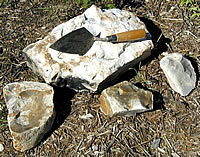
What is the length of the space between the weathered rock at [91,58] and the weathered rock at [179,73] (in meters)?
0.23

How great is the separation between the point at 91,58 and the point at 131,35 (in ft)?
1.42

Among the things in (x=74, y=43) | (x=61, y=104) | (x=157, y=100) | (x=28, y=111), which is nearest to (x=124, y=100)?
(x=157, y=100)

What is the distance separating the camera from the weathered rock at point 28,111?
2.51 meters

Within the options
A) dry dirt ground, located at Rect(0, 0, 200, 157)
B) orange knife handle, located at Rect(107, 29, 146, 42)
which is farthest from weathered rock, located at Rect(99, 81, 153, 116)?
orange knife handle, located at Rect(107, 29, 146, 42)

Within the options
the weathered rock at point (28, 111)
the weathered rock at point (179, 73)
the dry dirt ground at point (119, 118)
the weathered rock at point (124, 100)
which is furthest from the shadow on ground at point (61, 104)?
the weathered rock at point (179, 73)

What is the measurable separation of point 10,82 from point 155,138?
1.47 metres

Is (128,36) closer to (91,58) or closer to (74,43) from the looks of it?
(91,58)

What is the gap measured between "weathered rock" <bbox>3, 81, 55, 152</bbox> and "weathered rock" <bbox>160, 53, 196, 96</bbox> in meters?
1.13

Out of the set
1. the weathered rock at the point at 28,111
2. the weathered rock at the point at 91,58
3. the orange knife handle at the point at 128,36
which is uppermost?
the orange knife handle at the point at 128,36

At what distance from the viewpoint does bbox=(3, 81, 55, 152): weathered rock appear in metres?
2.51

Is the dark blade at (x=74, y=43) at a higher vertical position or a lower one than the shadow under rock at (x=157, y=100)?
higher

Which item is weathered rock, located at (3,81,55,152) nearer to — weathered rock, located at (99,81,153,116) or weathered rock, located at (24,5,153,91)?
weathered rock, located at (24,5,153,91)

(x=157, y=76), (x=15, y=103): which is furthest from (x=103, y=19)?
(x=15, y=103)

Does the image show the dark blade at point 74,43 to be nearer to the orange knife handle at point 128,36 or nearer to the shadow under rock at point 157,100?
the orange knife handle at point 128,36
